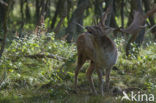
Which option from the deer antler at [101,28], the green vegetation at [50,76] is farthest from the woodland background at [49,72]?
the deer antler at [101,28]

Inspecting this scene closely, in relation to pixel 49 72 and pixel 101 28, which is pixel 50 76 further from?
pixel 101 28

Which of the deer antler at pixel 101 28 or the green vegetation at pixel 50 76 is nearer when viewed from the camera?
the deer antler at pixel 101 28

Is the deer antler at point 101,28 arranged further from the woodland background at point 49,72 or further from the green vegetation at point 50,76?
the green vegetation at point 50,76

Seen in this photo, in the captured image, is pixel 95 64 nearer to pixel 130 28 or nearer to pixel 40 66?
pixel 130 28

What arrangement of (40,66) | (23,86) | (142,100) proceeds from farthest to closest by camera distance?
(40,66)
(23,86)
(142,100)

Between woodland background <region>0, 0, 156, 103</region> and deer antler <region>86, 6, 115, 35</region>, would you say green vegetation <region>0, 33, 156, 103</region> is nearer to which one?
woodland background <region>0, 0, 156, 103</region>

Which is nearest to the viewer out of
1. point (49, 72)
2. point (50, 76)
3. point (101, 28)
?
point (101, 28)

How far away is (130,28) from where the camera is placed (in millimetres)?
5078

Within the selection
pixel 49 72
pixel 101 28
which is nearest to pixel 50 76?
pixel 49 72

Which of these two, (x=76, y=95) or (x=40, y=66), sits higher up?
(x=40, y=66)

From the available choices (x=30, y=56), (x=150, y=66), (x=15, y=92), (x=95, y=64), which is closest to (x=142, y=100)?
(x=95, y=64)

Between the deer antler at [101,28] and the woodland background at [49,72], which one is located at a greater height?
the deer antler at [101,28]

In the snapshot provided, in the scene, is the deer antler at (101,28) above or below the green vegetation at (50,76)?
above

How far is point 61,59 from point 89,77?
169 centimetres
